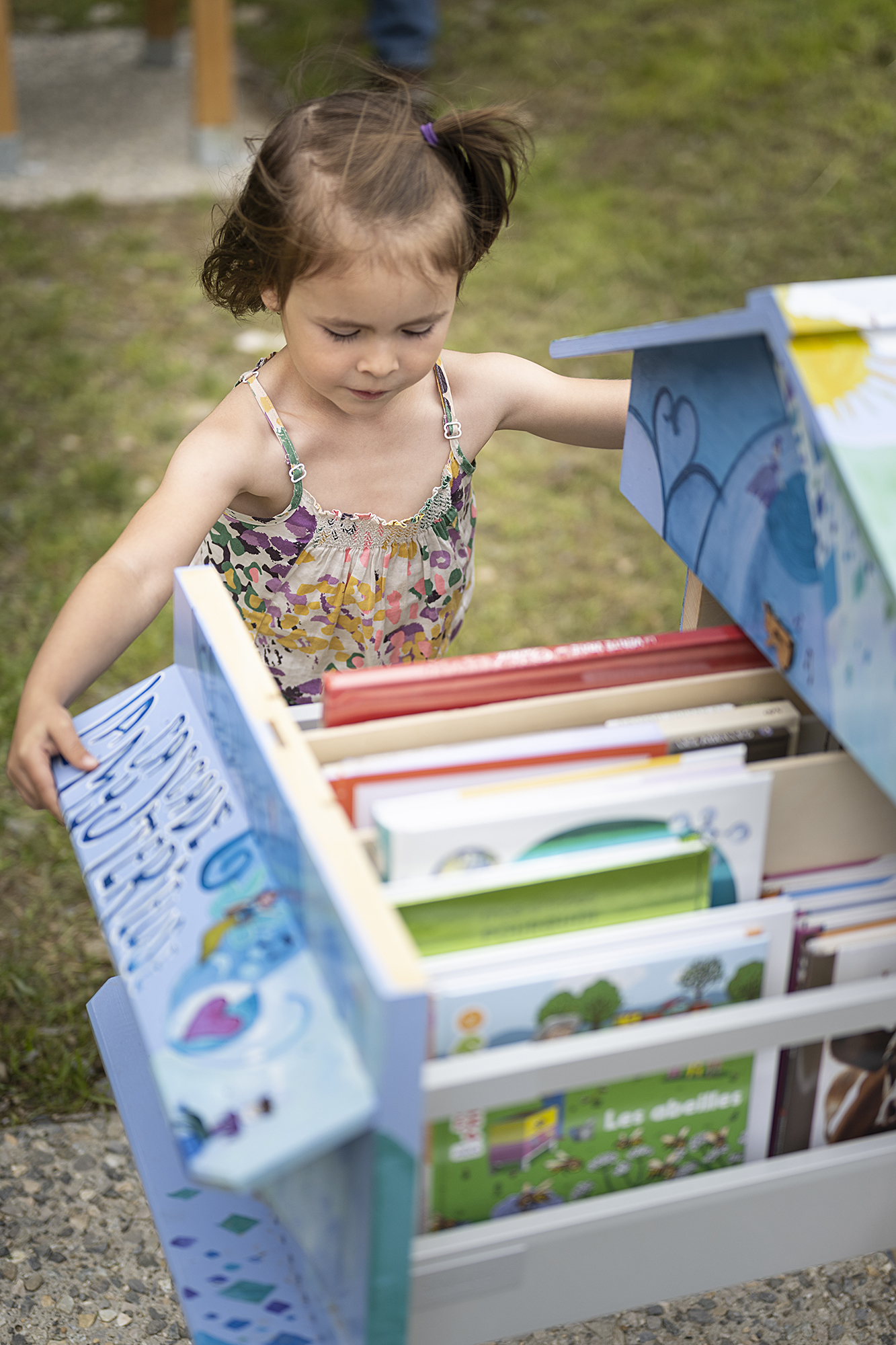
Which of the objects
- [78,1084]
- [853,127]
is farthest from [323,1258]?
[853,127]

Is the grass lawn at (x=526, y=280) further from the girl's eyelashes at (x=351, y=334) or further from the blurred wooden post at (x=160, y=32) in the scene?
the girl's eyelashes at (x=351, y=334)

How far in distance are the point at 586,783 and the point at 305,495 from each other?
741 millimetres

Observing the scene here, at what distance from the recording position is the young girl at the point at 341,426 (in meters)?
1.30

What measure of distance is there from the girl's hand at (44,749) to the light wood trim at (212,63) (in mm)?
4269

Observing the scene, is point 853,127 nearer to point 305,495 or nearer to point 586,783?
point 305,495

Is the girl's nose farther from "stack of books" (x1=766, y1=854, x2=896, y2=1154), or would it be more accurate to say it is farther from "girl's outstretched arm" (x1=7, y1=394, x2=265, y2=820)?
"stack of books" (x1=766, y1=854, x2=896, y2=1154)

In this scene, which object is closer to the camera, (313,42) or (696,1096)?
(696,1096)

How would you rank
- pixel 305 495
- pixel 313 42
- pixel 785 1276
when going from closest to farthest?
1. pixel 305 495
2. pixel 785 1276
3. pixel 313 42

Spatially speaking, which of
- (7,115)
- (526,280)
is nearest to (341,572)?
(526,280)

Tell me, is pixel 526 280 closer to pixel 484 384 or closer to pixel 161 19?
pixel 484 384

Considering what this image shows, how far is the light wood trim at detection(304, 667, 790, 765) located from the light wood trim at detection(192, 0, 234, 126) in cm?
439

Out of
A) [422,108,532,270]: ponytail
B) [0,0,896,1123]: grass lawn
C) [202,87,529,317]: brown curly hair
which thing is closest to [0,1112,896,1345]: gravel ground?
[0,0,896,1123]: grass lawn

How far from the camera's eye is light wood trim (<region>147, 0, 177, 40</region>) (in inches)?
233

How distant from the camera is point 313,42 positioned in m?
5.75
